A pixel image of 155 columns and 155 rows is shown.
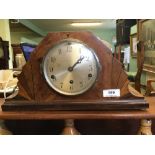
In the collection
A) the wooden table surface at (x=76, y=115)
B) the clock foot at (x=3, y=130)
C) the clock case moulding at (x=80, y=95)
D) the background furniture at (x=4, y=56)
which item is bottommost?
the clock foot at (x=3, y=130)

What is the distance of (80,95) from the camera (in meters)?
0.76

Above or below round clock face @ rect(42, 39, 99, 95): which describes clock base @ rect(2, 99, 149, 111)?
below

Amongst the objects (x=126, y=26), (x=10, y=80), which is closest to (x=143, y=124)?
(x=10, y=80)

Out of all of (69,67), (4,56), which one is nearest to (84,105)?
(69,67)

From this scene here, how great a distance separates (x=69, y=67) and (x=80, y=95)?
106mm

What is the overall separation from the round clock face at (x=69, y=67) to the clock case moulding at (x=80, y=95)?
2 cm

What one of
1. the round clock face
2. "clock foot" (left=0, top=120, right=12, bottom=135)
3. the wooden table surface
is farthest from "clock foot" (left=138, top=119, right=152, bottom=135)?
"clock foot" (left=0, top=120, right=12, bottom=135)

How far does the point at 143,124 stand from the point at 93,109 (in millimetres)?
176

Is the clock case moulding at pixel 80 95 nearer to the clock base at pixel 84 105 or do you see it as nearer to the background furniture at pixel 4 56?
the clock base at pixel 84 105

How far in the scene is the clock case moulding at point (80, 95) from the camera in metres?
0.75

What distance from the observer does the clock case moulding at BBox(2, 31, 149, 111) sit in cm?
75

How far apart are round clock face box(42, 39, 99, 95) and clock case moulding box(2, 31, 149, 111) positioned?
0.02 m

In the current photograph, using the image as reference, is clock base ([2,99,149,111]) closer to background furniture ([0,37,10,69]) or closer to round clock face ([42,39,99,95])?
round clock face ([42,39,99,95])

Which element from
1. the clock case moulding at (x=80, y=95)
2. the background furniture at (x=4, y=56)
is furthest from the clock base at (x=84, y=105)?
the background furniture at (x=4, y=56)
